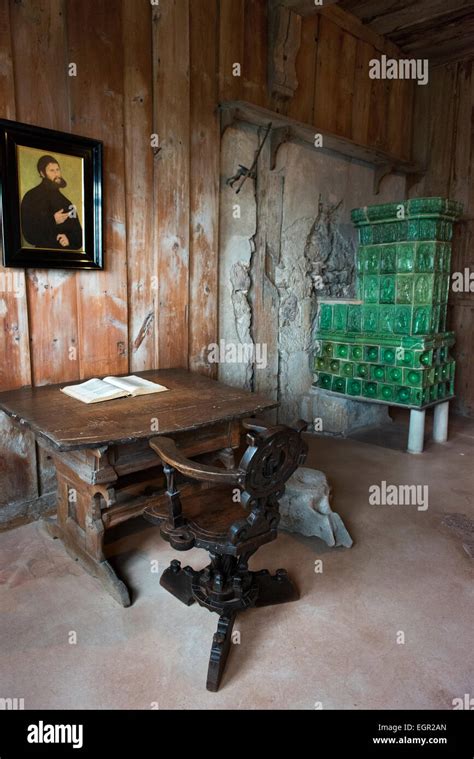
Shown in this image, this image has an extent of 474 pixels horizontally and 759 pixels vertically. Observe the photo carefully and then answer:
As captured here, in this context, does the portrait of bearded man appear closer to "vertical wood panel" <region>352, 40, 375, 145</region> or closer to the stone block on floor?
the stone block on floor

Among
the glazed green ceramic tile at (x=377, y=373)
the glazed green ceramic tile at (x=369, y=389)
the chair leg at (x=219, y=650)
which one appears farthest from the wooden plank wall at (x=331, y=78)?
the chair leg at (x=219, y=650)

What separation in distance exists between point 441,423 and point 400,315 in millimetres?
1027

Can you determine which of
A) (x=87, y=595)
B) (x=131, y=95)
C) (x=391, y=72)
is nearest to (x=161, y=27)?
(x=131, y=95)

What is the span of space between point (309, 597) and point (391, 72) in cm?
479

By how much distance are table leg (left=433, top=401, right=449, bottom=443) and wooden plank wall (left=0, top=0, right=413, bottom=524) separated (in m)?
1.98

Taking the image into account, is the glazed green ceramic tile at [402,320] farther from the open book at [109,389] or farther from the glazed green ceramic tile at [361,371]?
the open book at [109,389]

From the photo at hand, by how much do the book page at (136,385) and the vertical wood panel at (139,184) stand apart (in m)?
0.38

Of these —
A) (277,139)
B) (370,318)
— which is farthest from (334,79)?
(370,318)

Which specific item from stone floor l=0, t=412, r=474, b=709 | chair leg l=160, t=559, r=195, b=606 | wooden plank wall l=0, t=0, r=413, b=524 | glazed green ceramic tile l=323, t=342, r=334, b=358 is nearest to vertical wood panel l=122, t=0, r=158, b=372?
wooden plank wall l=0, t=0, r=413, b=524

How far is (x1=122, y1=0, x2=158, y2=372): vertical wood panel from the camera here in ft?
9.52

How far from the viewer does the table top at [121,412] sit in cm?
197

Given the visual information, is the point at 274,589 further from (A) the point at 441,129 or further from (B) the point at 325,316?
(A) the point at 441,129

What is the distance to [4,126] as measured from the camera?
241 cm

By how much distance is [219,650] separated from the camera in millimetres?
1721
